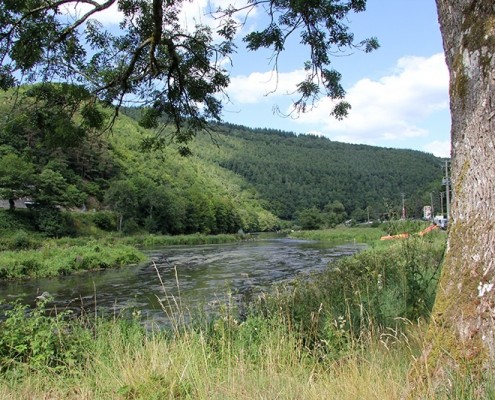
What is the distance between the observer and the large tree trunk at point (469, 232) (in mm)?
2344

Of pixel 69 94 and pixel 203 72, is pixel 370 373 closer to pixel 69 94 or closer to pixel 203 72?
pixel 69 94

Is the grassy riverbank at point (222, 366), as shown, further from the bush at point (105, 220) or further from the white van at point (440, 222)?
the bush at point (105, 220)

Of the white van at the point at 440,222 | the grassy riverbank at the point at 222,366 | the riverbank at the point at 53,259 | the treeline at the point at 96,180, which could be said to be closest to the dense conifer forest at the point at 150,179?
the treeline at the point at 96,180

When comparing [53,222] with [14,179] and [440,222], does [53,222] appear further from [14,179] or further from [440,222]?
[440,222]

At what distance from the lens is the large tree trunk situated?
7.69 feet

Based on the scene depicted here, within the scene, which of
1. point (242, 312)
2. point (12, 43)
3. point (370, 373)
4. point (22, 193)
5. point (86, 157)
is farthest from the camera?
point (86, 157)

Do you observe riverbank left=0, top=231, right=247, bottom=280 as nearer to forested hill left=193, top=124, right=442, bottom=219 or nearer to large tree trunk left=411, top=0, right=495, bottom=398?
large tree trunk left=411, top=0, right=495, bottom=398

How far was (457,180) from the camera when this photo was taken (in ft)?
8.77

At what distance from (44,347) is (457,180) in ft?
14.7

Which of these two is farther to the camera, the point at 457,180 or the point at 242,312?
the point at 242,312

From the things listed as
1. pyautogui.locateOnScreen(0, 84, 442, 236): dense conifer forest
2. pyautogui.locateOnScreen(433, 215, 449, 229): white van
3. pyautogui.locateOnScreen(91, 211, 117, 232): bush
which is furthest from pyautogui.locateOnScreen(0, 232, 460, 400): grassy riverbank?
pyautogui.locateOnScreen(91, 211, 117, 232): bush

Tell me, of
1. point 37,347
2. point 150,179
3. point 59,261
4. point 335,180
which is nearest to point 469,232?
point 37,347

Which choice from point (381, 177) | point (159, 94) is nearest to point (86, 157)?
point (159, 94)

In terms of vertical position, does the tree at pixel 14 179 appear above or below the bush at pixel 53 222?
above
